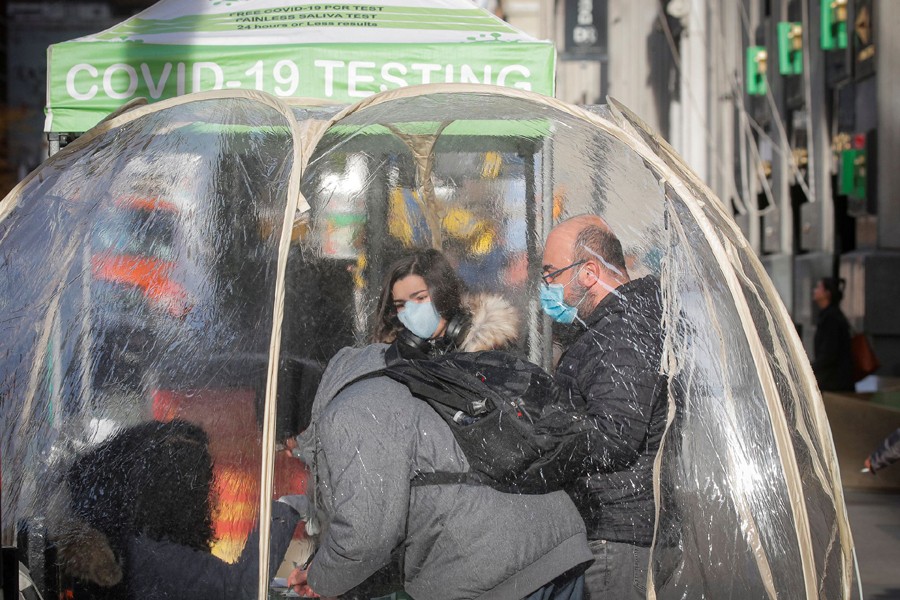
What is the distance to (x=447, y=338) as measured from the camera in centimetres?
346

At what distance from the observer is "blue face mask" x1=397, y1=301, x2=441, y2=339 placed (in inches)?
137

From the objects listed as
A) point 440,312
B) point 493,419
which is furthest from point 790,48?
point 493,419

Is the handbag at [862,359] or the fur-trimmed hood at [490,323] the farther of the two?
the handbag at [862,359]

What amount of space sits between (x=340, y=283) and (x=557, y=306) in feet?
2.81

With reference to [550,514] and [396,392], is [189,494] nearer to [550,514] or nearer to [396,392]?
[396,392]

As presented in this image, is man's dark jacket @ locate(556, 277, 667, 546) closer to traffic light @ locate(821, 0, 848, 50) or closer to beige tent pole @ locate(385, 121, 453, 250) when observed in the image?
beige tent pole @ locate(385, 121, 453, 250)

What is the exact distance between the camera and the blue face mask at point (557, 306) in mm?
3318

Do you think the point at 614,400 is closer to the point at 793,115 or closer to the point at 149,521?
the point at 149,521

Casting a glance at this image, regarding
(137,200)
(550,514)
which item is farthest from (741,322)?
(137,200)

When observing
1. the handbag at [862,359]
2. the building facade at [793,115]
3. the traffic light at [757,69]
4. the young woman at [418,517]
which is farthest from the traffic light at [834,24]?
the young woman at [418,517]

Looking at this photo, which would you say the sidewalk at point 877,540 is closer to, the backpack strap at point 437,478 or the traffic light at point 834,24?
the backpack strap at point 437,478

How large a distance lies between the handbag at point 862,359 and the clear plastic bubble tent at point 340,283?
25.1 ft

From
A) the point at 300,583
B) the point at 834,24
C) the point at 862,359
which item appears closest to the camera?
the point at 300,583

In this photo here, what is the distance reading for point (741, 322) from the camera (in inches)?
125
